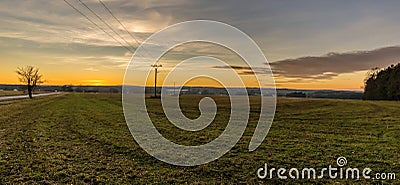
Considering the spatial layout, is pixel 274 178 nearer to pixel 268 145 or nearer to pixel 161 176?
pixel 161 176

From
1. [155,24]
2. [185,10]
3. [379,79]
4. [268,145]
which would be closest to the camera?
[268,145]

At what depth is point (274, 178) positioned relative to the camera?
33.7ft

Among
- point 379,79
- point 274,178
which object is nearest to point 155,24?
point 274,178

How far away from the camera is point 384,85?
297 feet

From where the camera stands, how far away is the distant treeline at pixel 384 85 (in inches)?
3302

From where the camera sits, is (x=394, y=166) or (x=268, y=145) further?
(x=268, y=145)

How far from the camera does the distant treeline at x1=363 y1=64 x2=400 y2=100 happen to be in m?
83.9

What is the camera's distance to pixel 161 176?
33.8 feet

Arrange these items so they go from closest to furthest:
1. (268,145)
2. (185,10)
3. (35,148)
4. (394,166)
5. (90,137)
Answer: (394,166), (35,148), (268,145), (90,137), (185,10)

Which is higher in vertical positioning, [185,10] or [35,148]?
[185,10]

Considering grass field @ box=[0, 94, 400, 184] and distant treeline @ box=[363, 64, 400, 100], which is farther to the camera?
distant treeline @ box=[363, 64, 400, 100]

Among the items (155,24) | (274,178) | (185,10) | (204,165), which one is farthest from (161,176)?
(155,24)

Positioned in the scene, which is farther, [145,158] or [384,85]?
[384,85]

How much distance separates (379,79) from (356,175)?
10097 centimetres
